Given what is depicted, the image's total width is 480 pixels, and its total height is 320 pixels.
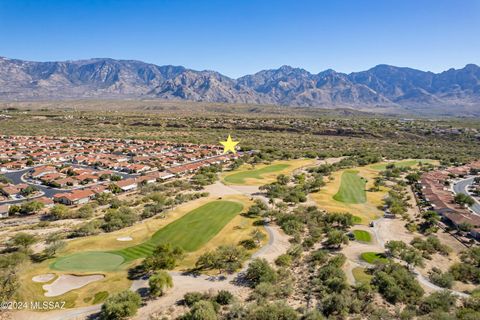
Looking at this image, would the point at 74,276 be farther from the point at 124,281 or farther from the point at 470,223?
the point at 470,223

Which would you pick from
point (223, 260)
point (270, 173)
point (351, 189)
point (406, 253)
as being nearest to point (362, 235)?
point (406, 253)

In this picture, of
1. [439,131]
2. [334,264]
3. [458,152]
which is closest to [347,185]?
[334,264]

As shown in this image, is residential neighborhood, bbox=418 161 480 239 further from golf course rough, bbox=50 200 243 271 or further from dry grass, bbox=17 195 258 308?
golf course rough, bbox=50 200 243 271

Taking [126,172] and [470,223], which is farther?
[126,172]

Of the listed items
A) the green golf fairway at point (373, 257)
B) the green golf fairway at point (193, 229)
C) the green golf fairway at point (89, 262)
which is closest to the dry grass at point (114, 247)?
the green golf fairway at point (89, 262)

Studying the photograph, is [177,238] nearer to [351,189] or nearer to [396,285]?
[396,285]
